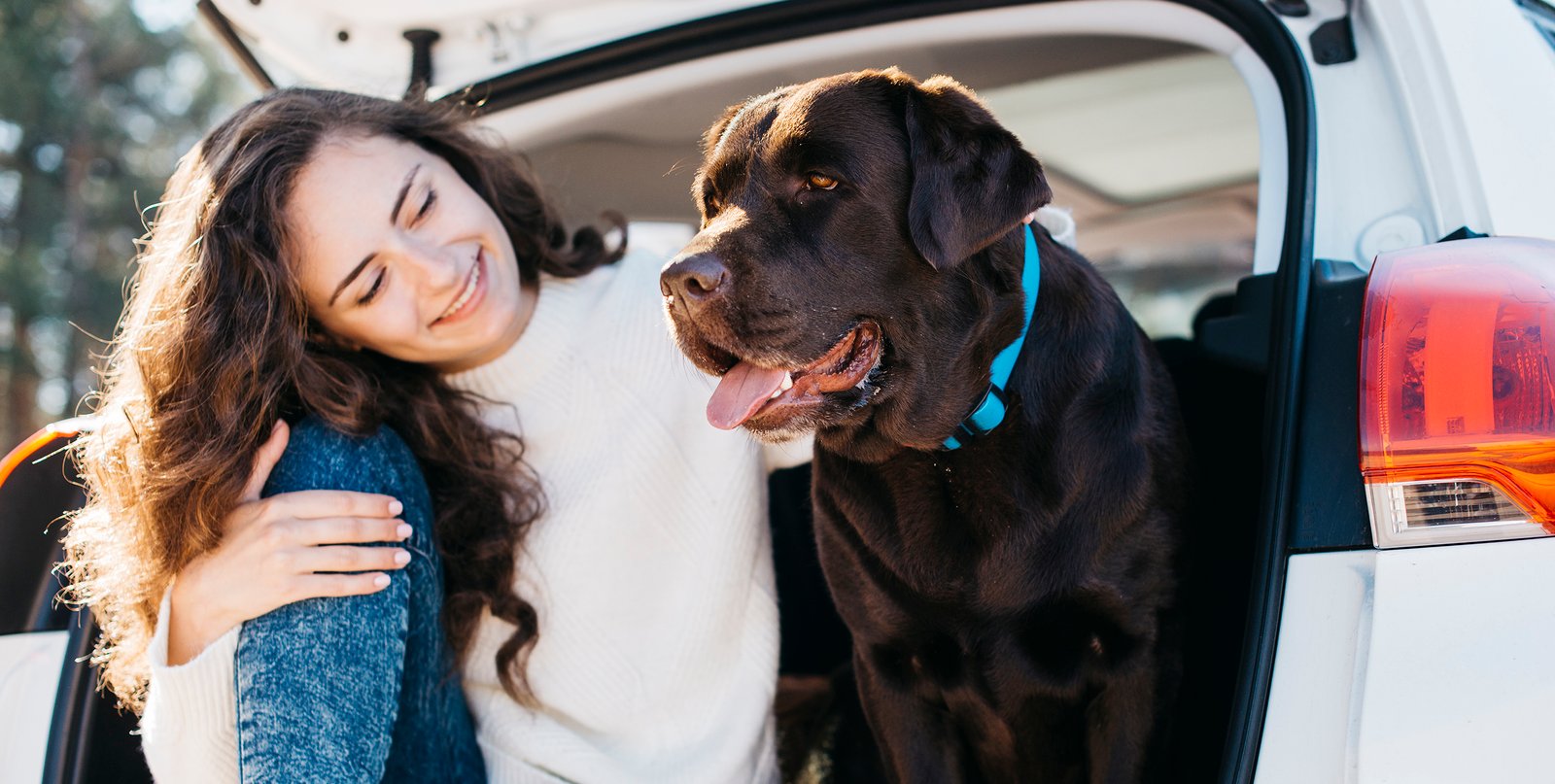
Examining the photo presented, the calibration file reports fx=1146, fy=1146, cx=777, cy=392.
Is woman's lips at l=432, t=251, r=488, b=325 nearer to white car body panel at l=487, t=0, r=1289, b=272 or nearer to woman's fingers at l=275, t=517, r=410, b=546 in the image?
woman's fingers at l=275, t=517, r=410, b=546

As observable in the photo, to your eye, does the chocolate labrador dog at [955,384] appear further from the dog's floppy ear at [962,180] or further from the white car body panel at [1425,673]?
the white car body panel at [1425,673]

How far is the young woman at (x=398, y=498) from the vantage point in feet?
5.90

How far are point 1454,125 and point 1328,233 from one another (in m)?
0.19

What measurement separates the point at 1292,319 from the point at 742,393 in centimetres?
74

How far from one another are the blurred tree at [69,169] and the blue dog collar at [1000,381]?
14.5 meters

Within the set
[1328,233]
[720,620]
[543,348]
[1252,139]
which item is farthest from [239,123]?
[1252,139]

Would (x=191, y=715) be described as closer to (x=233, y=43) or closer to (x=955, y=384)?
(x=955, y=384)

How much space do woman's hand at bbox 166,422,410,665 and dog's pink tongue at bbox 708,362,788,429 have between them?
0.60 m

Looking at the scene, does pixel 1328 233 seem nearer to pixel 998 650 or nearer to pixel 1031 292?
pixel 1031 292

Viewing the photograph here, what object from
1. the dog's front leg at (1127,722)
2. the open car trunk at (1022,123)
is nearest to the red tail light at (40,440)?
the open car trunk at (1022,123)

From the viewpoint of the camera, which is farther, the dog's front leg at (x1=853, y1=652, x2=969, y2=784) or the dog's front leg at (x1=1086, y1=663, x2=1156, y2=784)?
the dog's front leg at (x1=853, y1=652, x2=969, y2=784)

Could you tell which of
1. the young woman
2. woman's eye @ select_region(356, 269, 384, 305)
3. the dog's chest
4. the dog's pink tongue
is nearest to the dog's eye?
the dog's pink tongue

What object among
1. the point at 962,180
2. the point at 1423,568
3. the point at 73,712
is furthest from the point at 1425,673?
the point at 73,712

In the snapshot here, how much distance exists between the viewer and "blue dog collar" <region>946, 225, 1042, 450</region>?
1.69m
